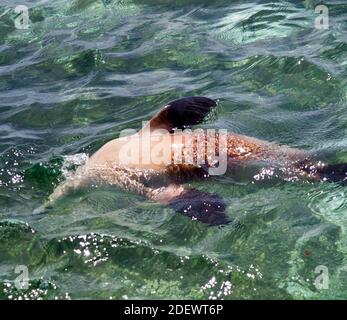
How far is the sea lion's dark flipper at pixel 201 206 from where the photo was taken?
4.92 meters

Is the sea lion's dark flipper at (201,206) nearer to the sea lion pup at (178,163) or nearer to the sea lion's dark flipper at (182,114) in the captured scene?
the sea lion pup at (178,163)

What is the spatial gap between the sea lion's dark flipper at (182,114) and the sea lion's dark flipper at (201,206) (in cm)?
89

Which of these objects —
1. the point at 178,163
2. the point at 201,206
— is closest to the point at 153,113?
the point at 178,163

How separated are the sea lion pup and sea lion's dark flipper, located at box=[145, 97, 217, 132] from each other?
54mm

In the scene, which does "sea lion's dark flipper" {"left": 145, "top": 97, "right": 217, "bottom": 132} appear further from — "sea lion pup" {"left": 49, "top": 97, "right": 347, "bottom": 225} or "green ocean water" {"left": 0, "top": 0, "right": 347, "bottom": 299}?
"green ocean water" {"left": 0, "top": 0, "right": 347, "bottom": 299}

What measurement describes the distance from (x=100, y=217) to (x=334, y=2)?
5678 millimetres

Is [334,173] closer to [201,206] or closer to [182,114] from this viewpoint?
[201,206]

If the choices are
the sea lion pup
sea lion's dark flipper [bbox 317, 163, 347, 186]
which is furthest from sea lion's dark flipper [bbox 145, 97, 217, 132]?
sea lion's dark flipper [bbox 317, 163, 347, 186]

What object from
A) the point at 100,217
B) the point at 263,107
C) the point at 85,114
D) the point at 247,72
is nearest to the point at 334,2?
the point at 247,72

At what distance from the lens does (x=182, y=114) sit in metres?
6.06

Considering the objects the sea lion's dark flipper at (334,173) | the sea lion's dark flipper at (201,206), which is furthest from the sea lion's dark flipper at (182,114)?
the sea lion's dark flipper at (334,173)

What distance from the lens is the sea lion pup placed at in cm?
537

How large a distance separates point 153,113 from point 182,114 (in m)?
1.10

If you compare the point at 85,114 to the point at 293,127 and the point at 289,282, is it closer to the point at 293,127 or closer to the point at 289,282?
the point at 293,127
